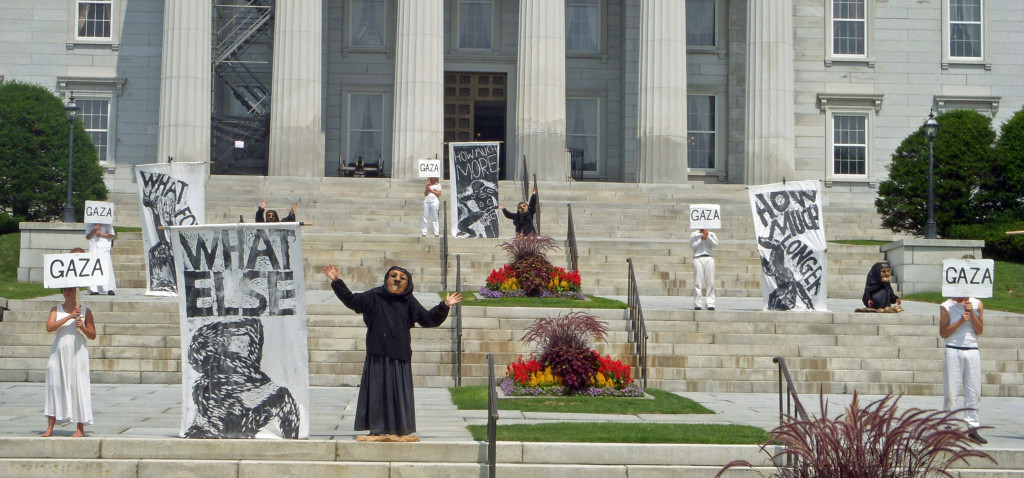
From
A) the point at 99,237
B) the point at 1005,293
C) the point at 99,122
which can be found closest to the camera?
the point at 99,237

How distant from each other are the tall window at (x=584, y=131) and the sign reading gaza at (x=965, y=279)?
2823cm

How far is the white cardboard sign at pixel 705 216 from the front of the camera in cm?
2123

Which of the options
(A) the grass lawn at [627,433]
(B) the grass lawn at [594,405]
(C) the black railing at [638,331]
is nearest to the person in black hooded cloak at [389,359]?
(A) the grass lawn at [627,433]

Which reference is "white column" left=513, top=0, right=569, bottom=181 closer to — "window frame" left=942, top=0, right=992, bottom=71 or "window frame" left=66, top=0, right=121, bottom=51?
"window frame" left=66, top=0, right=121, bottom=51

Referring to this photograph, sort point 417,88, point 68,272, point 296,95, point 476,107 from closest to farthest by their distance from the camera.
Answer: point 68,272 → point 296,95 → point 417,88 → point 476,107

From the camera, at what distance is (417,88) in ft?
112

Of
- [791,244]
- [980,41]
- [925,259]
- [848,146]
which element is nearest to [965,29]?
[980,41]

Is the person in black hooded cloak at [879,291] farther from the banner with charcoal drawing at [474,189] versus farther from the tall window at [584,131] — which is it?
the tall window at [584,131]

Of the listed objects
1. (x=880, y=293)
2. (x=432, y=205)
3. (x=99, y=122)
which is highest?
(x=99, y=122)

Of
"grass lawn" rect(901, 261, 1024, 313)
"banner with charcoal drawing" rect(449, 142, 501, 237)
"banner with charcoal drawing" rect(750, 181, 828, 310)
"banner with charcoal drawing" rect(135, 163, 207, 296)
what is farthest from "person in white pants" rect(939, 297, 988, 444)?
"banner with charcoal drawing" rect(449, 142, 501, 237)

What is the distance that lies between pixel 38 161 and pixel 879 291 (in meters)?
20.1

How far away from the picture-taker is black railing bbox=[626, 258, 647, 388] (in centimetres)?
1769

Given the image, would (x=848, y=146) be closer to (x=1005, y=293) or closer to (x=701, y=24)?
(x=701, y=24)

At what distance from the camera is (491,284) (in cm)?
2236
